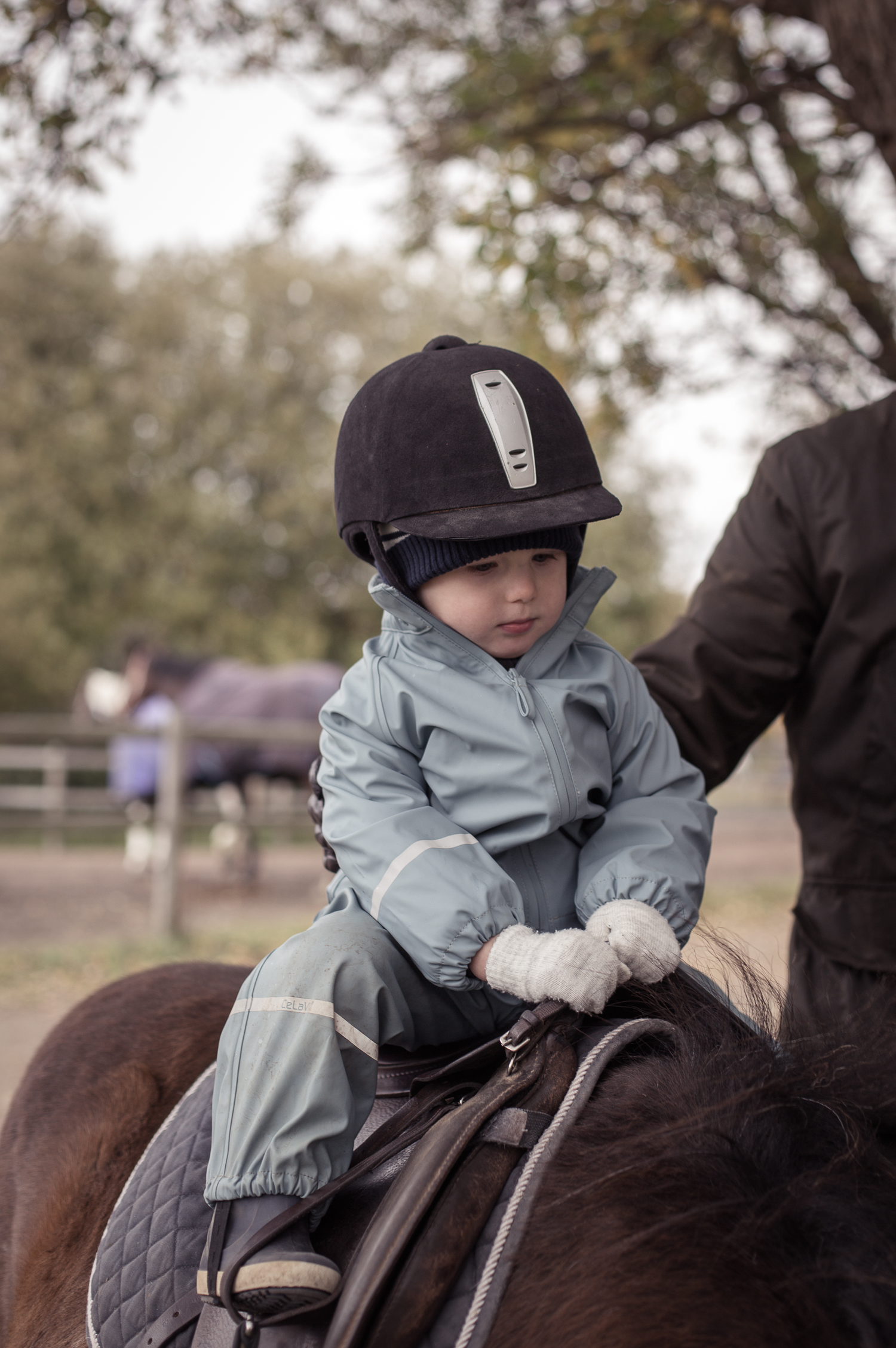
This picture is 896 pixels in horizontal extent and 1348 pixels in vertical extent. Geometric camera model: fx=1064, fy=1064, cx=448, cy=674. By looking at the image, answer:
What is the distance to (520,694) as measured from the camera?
142cm

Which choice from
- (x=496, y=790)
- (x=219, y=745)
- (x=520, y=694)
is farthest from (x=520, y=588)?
(x=219, y=745)

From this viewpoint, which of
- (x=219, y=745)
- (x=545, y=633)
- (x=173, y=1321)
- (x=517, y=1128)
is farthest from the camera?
(x=219, y=745)

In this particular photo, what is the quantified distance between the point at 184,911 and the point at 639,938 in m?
7.85

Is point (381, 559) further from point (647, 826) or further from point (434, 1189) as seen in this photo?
point (434, 1189)

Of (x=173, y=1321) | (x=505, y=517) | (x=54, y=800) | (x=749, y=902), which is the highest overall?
(x=505, y=517)

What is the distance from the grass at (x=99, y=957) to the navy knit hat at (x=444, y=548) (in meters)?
4.72

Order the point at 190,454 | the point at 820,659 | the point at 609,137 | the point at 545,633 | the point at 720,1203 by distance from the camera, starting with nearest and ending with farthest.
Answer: the point at 720,1203 < the point at 545,633 < the point at 820,659 < the point at 609,137 < the point at 190,454

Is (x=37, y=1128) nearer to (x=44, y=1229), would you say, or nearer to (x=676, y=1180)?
(x=44, y=1229)

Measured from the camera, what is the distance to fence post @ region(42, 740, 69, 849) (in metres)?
12.5

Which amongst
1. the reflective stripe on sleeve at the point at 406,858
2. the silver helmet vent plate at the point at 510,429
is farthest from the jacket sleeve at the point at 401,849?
the silver helmet vent plate at the point at 510,429

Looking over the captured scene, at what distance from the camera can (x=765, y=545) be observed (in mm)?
1903

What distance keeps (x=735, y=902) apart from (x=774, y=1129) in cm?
863

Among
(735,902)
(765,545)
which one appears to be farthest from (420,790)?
(735,902)

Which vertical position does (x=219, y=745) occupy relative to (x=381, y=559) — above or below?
below
